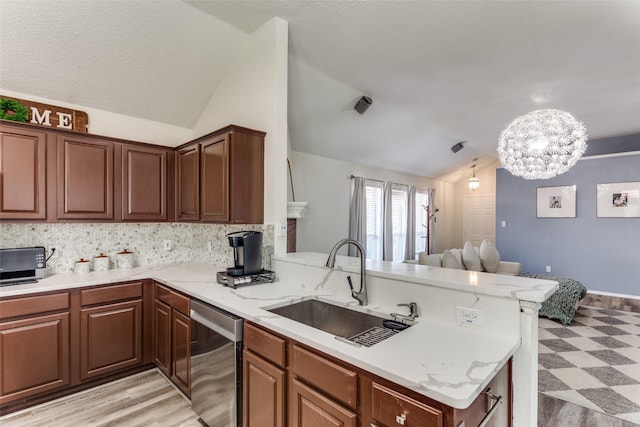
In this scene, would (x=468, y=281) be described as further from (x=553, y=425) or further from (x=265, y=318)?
(x=553, y=425)

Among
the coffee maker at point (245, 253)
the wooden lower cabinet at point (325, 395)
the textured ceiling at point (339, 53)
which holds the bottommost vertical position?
the wooden lower cabinet at point (325, 395)

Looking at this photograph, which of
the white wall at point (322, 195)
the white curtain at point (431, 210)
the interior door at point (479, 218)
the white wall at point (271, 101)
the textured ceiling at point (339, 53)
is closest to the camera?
the textured ceiling at point (339, 53)

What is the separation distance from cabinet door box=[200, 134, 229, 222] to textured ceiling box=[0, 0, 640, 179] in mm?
999

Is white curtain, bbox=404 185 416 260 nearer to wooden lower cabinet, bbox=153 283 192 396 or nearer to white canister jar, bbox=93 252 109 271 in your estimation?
wooden lower cabinet, bbox=153 283 192 396

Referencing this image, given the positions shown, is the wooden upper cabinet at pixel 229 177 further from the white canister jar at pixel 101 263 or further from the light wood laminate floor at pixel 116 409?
the light wood laminate floor at pixel 116 409

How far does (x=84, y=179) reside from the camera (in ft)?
9.02

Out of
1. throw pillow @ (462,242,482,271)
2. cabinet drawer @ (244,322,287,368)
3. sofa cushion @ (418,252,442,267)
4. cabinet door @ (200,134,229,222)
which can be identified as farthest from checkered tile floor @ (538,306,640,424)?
cabinet door @ (200,134,229,222)

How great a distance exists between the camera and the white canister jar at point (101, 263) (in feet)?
9.70

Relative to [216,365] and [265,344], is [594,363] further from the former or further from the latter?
[216,365]

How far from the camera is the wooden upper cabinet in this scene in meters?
2.57

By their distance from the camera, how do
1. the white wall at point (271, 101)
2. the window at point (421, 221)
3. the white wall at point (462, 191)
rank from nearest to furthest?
the white wall at point (271, 101)
the window at point (421, 221)
the white wall at point (462, 191)

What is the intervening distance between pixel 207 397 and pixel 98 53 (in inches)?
118

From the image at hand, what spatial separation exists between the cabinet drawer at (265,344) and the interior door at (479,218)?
8.02 meters

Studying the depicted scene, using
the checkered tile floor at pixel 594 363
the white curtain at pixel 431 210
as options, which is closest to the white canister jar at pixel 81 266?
the checkered tile floor at pixel 594 363
